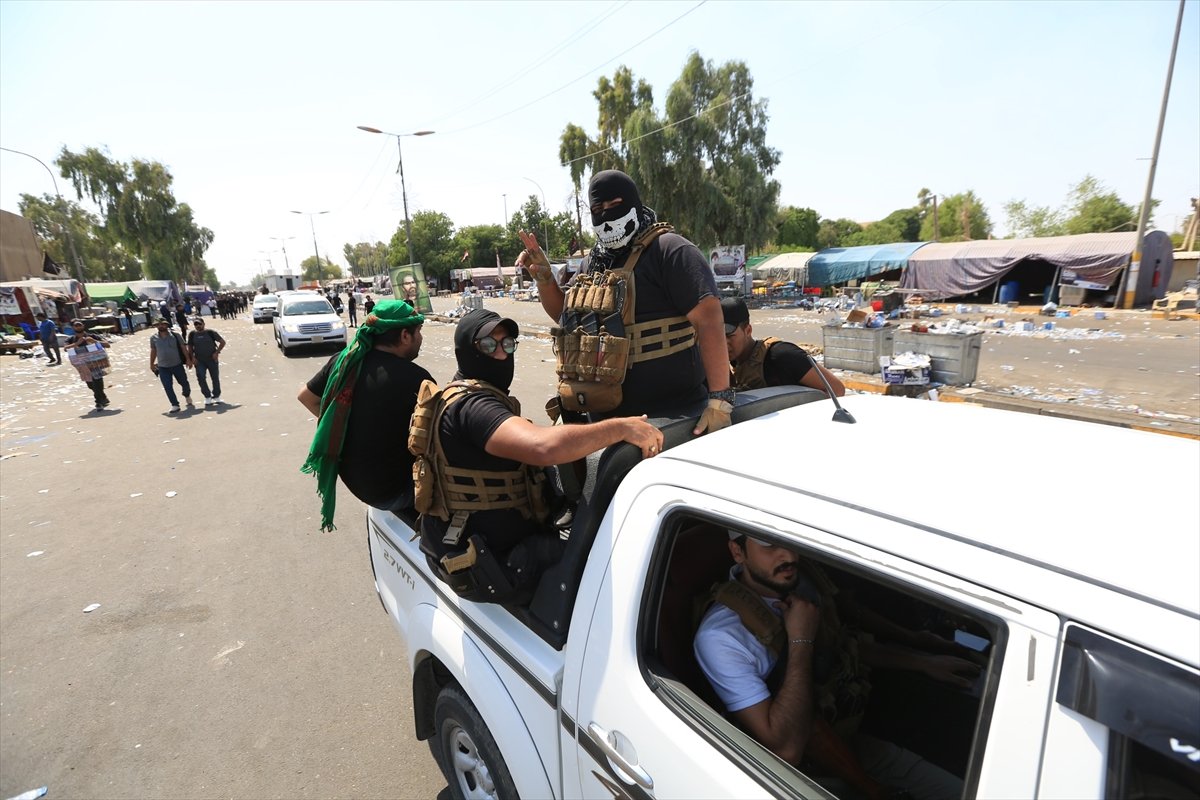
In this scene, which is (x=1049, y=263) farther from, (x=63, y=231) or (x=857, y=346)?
(x=63, y=231)

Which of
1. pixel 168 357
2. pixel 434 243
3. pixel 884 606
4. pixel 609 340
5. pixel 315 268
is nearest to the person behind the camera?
pixel 884 606

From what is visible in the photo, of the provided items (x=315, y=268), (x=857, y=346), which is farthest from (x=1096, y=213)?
(x=315, y=268)

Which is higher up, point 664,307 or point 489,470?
point 664,307

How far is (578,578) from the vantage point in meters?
1.68

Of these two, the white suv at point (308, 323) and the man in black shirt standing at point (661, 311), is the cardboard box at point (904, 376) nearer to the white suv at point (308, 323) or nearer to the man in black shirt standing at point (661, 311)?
the man in black shirt standing at point (661, 311)

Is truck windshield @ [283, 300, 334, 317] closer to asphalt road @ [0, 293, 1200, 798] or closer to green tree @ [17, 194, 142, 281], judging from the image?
asphalt road @ [0, 293, 1200, 798]

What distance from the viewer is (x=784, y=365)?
3.07 meters

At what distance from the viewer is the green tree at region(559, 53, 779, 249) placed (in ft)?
94.2

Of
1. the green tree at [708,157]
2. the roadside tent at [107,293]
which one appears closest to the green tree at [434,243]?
the roadside tent at [107,293]

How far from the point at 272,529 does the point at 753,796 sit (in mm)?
5094

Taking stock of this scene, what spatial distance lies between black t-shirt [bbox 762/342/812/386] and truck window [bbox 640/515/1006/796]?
124 centimetres

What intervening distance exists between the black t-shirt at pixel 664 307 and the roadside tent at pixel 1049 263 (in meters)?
26.6

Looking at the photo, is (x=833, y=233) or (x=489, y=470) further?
(x=833, y=233)

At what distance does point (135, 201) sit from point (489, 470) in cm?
6809
